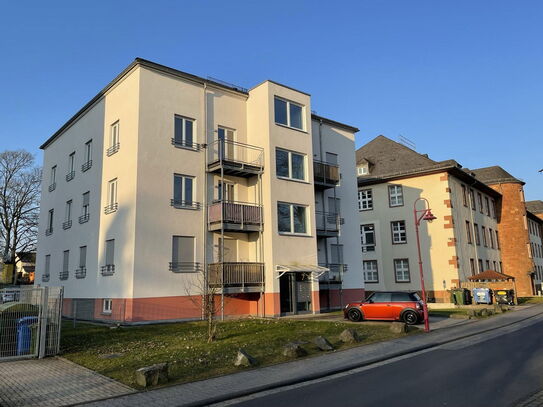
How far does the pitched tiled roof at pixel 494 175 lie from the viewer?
159ft

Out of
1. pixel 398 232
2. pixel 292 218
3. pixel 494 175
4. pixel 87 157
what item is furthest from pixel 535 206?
pixel 87 157

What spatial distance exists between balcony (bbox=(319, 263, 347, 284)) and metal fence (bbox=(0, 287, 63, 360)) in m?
15.9

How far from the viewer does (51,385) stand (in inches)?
348

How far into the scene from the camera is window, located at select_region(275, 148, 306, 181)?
23.1 meters

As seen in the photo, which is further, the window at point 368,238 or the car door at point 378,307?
the window at point 368,238

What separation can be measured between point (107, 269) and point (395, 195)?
81.2 feet

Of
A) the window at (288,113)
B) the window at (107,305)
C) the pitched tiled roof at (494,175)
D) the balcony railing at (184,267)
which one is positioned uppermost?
the pitched tiled roof at (494,175)

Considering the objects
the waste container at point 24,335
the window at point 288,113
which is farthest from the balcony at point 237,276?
the waste container at point 24,335

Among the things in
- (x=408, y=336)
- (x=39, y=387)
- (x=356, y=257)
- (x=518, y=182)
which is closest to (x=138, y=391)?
(x=39, y=387)

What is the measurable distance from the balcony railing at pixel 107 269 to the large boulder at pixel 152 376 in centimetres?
1275

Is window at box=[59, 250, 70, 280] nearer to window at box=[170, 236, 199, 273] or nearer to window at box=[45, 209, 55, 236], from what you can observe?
window at box=[45, 209, 55, 236]

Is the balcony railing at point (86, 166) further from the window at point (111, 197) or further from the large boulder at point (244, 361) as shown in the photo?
the large boulder at point (244, 361)

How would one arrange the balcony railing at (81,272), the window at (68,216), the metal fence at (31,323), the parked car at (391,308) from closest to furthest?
the metal fence at (31,323)
the parked car at (391,308)
the balcony railing at (81,272)
the window at (68,216)

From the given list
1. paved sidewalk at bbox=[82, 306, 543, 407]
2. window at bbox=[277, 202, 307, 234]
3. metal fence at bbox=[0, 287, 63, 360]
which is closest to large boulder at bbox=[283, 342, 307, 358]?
paved sidewalk at bbox=[82, 306, 543, 407]
